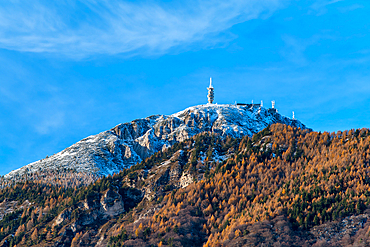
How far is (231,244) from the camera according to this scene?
200 meters

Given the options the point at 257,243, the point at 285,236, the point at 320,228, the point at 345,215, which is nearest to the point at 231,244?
the point at 257,243

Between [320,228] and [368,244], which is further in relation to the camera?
[320,228]

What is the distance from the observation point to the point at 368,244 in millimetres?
173375

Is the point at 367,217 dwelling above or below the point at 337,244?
above

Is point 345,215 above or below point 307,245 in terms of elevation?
above

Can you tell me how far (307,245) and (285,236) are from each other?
11.5m

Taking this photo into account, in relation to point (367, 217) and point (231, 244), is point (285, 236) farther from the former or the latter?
point (367, 217)

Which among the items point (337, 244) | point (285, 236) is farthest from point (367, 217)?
point (285, 236)

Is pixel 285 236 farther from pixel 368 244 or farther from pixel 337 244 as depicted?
pixel 368 244

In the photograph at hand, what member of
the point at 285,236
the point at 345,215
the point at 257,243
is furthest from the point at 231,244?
the point at 345,215

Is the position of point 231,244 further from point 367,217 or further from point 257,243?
point 367,217

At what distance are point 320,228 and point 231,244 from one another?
4721cm

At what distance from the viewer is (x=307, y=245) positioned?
627 ft

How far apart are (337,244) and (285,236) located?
82.8 feet
